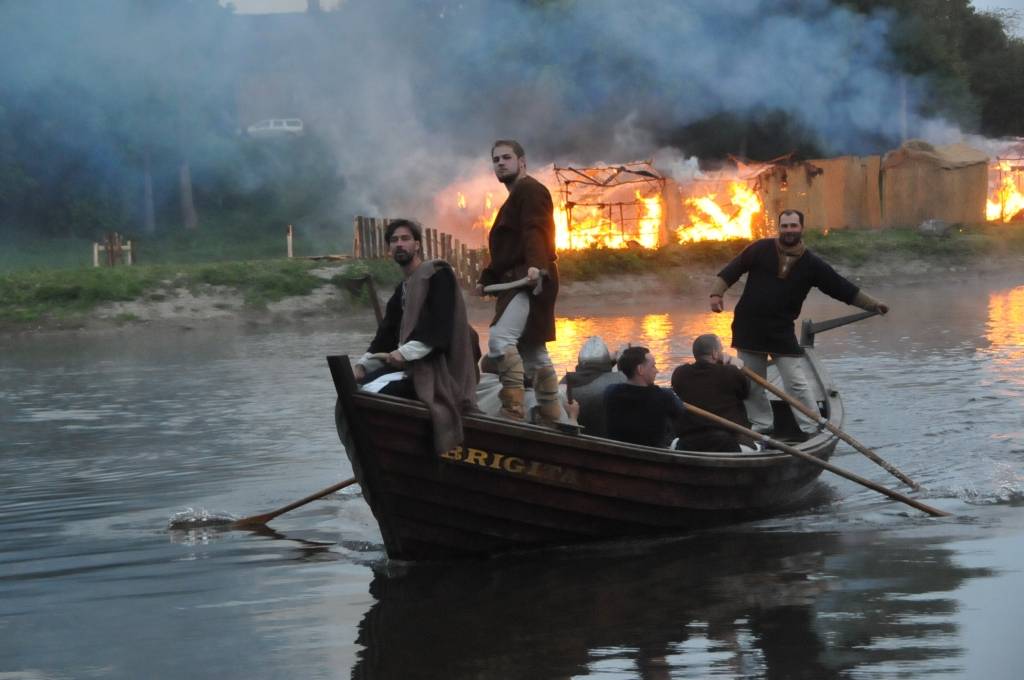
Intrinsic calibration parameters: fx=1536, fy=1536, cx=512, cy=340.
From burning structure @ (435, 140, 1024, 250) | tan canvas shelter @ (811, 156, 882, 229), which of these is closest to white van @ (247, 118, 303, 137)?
burning structure @ (435, 140, 1024, 250)

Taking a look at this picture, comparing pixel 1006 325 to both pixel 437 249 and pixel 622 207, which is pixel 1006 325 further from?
pixel 622 207

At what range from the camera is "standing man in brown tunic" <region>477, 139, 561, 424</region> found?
859 centimetres

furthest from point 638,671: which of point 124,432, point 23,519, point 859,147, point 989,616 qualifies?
point 859,147

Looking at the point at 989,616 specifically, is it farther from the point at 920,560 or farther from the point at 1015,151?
the point at 1015,151

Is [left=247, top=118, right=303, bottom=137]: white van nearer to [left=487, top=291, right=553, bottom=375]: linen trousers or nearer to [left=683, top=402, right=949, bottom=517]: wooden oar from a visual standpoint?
[left=683, top=402, right=949, bottom=517]: wooden oar

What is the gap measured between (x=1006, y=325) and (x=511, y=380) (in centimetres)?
1617

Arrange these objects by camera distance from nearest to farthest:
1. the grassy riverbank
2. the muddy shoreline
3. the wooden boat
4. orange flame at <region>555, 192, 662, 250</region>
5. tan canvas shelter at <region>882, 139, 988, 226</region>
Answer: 1. the wooden boat
2. the muddy shoreline
3. the grassy riverbank
4. orange flame at <region>555, 192, 662, 250</region>
5. tan canvas shelter at <region>882, 139, 988, 226</region>

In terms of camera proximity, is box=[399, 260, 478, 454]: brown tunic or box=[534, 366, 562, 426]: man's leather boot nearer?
box=[399, 260, 478, 454]: brown tunic

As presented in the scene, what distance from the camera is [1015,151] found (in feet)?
142

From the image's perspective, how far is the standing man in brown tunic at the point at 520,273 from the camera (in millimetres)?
8594

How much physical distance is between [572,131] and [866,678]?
3907 centimetres

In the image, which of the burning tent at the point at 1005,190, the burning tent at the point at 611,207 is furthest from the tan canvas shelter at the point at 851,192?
the burning tent at the point at 611,207

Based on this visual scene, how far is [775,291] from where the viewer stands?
35.8 feet

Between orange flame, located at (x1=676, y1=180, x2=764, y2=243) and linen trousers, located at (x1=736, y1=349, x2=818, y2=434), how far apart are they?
25.8 metres
